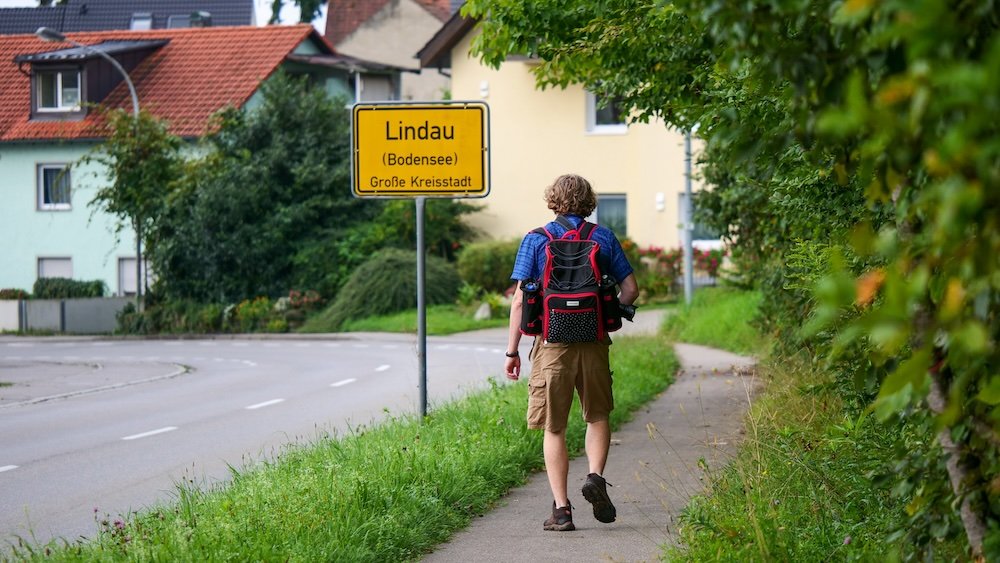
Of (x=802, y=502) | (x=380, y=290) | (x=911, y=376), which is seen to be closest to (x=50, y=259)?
(x=380, y=290)

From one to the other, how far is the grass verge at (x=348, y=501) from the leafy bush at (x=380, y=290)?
865 inches

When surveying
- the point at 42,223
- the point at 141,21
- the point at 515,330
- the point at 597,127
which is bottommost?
the point at 515,330

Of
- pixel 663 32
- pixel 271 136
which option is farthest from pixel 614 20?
pixel 271 136

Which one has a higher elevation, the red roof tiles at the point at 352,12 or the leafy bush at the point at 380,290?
the red roof tiles at the point at 352,12

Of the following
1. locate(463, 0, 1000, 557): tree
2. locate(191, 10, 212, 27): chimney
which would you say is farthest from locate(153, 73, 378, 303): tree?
locate(463, 0, 1000, 557): tree

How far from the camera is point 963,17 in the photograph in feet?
7.07

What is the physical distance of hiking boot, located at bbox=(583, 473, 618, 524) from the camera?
609 cm

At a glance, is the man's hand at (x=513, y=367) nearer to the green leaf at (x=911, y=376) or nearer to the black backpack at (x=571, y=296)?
the black backpack at (x=571, y=296)

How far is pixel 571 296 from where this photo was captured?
20.6 feet

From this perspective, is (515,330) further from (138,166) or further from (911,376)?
(138,166)

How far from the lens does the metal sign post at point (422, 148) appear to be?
30.9 ft

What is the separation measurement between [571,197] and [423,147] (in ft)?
10.4

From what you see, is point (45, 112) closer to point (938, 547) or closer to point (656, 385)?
point (656, 385)

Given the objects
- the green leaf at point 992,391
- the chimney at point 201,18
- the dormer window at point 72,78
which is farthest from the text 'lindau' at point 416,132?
the chimney at point 201,18
